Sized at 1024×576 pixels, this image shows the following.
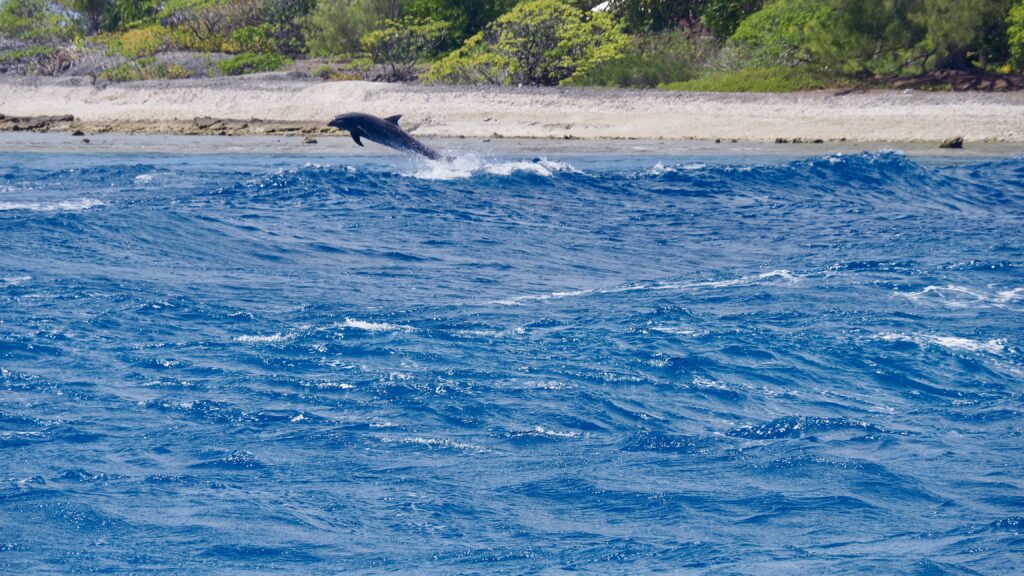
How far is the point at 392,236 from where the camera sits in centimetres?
1922

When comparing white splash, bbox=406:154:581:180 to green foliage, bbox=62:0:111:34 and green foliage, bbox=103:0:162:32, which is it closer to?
green foliage, bbox=103:0:162:32

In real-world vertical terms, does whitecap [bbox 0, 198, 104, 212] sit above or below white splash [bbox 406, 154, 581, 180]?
above

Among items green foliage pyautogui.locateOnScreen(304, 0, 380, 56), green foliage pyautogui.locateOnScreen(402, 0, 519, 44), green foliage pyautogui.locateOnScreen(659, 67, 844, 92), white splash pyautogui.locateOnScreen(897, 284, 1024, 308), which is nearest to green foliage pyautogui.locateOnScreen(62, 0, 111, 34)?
green foliage pyautogui.locateOnScreen(304, 0, 380, 56)

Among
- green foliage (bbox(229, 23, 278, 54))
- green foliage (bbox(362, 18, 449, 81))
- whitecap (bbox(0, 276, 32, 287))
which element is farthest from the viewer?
green foliage (bbox(229, 23, 278, 54))

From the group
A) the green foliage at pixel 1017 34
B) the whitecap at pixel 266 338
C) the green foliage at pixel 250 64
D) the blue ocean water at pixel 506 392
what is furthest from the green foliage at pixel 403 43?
the whitecap at pixel 266 338

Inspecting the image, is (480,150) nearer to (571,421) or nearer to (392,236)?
(392,236)

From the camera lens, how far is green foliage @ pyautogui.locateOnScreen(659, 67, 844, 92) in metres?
41.2

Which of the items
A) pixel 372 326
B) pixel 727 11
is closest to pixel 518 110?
pixel 727 11

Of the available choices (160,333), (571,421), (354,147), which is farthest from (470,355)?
(354,147)

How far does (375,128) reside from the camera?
69.3 feet

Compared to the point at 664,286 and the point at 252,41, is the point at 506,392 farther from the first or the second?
the point at 252,41

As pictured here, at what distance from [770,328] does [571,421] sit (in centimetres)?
402

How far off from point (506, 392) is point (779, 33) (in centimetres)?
3608

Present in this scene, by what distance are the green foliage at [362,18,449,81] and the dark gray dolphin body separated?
2722 cm
